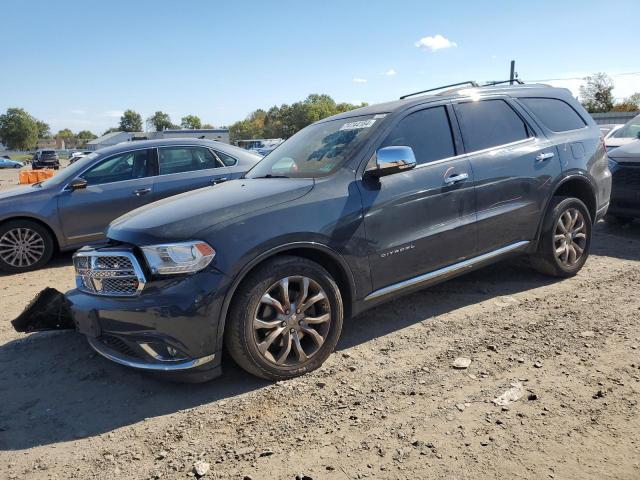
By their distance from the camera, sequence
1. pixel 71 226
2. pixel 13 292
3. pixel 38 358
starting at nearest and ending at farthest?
pixel 38 358
pixel 13 292
pixel 71 226

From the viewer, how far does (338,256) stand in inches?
133

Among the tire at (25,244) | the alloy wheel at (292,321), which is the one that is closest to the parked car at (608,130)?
the alloy wheel at (292,321)

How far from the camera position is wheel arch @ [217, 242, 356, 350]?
3.01 meters

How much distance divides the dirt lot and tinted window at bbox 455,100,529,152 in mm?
1456

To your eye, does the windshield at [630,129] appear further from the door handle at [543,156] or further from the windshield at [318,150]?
the windshield at [318,150]

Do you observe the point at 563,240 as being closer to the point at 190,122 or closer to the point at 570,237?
the point at 570,237

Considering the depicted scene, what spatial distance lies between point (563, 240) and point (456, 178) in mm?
1600

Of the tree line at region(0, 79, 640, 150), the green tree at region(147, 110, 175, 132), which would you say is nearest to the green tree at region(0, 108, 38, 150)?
the tree line at region(0, 79, 640, 150)

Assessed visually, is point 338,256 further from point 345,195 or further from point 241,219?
point 241,219

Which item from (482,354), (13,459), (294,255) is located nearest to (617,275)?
(482,354)

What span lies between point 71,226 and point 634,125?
10265 millimetres

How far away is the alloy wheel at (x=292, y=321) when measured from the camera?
3.15m

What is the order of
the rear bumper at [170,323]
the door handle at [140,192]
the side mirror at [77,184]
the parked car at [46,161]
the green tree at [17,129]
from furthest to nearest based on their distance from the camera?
the green tree at [17,129], the parked car at [46,161], the door handle at [140,192], the side mirror at [77,184], the rear bumper at [170,323]

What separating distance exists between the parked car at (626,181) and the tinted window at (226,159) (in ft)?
17.5
